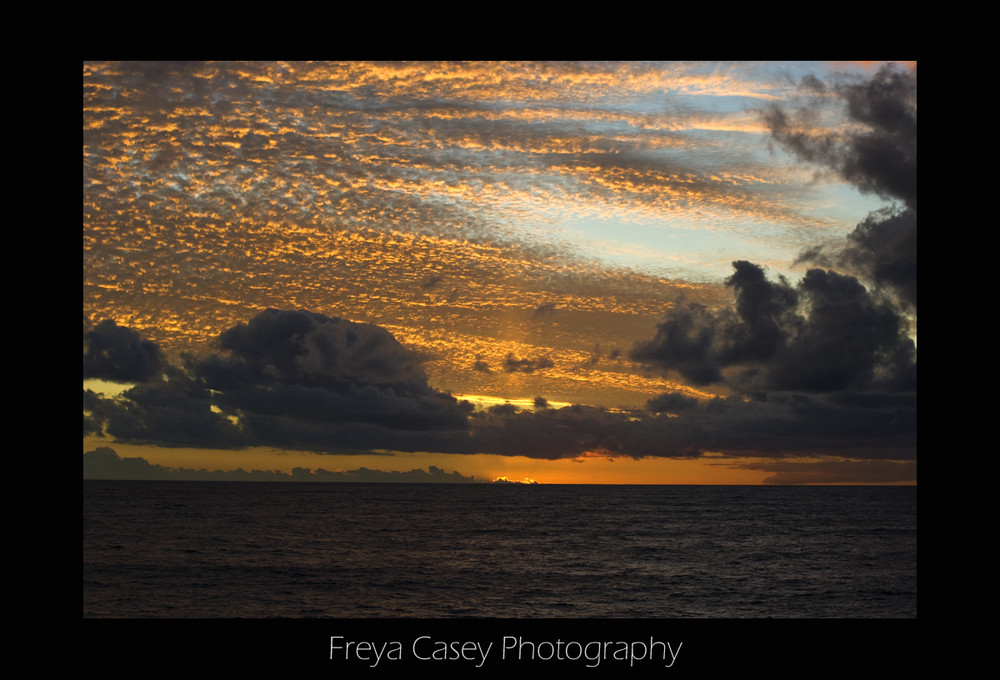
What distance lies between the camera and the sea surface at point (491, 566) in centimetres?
3850

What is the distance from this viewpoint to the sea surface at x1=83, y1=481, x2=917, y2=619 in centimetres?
3850
